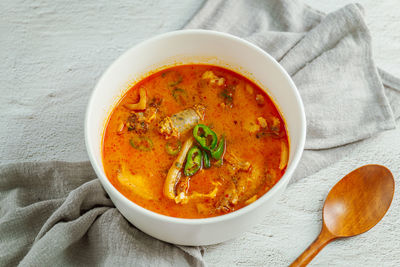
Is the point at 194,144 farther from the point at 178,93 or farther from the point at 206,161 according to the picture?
the point at 178,93

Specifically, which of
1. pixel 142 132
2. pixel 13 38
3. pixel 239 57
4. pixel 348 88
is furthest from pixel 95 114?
pixel 348 88

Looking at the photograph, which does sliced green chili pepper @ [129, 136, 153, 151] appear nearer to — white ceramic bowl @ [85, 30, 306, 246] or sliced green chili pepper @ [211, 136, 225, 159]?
white ceramic bowl @ [85, 30, 306, 246]

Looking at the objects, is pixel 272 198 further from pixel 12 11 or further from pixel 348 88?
pixel 12 11

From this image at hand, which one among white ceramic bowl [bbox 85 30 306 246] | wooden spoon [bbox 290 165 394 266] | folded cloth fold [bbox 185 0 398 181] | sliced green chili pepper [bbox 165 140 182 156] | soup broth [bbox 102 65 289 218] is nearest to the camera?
white ceramic bowl [bbox 85 30 306 246]

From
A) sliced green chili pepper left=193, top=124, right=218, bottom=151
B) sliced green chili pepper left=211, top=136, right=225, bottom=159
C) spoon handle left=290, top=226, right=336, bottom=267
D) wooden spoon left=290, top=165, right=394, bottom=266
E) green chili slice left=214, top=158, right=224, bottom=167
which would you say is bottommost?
spoon handle left=290, top=226, right=336, bottom=267

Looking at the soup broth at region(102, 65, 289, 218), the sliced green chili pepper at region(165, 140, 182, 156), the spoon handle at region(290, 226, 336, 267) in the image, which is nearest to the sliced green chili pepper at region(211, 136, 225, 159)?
the soup broth at region(102, 65, 289, 218)

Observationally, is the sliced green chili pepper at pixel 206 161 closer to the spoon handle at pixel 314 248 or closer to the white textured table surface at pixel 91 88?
the white textured table surface at pixel 91 88

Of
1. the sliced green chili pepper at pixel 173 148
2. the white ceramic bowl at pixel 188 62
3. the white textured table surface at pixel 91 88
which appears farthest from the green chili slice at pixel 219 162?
the white textured table surface at pixel 91 88

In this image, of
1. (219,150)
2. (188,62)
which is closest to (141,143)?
(219,150)
